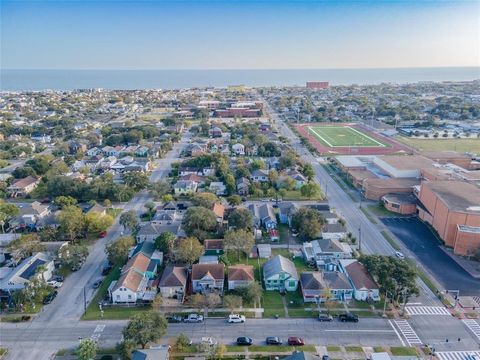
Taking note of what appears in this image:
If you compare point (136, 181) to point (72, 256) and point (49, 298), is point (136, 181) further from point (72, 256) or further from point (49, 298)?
point (49, 298)

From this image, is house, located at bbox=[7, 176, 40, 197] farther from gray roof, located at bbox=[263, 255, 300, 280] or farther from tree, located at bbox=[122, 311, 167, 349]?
gray roof, located at bbox=[263, 255, 300, 280]

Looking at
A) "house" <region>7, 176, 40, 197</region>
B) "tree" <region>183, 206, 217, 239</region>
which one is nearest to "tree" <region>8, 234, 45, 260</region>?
"tree" <region>183, 206, 217, 239</region>

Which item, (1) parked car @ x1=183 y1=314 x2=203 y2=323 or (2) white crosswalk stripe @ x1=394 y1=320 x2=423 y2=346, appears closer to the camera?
(2) white crosswalk stripe @ x1=394 y1=320 x2=423 y2=346

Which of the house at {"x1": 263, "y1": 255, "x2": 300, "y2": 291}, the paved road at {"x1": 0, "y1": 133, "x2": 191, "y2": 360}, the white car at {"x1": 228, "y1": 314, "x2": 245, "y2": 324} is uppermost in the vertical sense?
the house at {"x1": 263, "y1": 255, "x2": 300, "y2": 291}

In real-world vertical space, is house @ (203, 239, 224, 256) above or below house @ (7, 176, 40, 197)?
below

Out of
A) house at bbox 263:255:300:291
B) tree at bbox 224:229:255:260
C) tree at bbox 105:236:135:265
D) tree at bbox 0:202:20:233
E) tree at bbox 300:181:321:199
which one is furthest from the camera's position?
tree at bbox 300:181:321:199

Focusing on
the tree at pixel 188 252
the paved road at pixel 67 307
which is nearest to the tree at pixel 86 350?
the paved road at pixel 67 307

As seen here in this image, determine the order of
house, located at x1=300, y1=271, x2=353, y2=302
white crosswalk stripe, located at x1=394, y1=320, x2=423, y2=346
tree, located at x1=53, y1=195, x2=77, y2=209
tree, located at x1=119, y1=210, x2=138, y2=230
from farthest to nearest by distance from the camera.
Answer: tree, located at x1=53, y1=195, x2=77, y2=209 → tree, located at x1=119, y1=210, x2=138, y2=230 → house, located at x1=300, y1=271, x2=353, y2=302 → white crosswalk stripe, located at x1=394, y1=320, x2=423, y2=346
